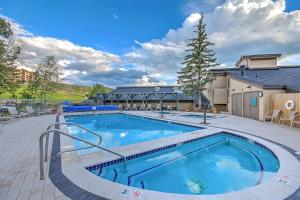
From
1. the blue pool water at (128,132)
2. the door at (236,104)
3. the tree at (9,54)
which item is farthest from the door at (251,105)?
the tree at (9,54)

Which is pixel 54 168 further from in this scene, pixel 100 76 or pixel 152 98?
pixel 100 76

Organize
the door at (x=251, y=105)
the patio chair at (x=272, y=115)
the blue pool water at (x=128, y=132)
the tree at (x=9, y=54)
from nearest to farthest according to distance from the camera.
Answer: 1. the blue pool water at (x=128, y=132)
2. the patio chair at (x=272, y=115)
3. the door at (x=251, y=105)
4. the tree at (x=9, y=54)

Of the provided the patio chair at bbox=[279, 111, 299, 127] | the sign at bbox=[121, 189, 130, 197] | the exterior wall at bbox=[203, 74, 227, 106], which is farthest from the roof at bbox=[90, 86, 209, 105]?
the sign at bbox=[121, 189, 130, 197]

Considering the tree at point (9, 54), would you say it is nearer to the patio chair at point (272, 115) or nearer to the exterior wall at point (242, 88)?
the exterior wall at point (242, 88)

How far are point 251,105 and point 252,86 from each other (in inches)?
55.4

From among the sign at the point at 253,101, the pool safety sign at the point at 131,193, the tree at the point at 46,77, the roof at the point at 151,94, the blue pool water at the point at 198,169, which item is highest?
the tree at the point at 46,77

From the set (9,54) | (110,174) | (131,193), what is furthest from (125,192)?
(9,54)

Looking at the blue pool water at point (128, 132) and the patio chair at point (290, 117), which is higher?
the patio chair at point (290, 117)

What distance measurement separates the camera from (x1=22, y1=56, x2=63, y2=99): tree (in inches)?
878

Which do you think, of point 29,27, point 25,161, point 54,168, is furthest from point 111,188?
point 29,27

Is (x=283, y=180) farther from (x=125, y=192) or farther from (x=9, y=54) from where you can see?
(x=9, y=54)

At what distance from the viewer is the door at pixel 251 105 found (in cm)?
1298

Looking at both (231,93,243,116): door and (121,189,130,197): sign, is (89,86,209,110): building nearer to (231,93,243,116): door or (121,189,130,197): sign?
(231,93,243,116): door

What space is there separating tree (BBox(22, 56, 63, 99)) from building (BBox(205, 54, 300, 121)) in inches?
718
